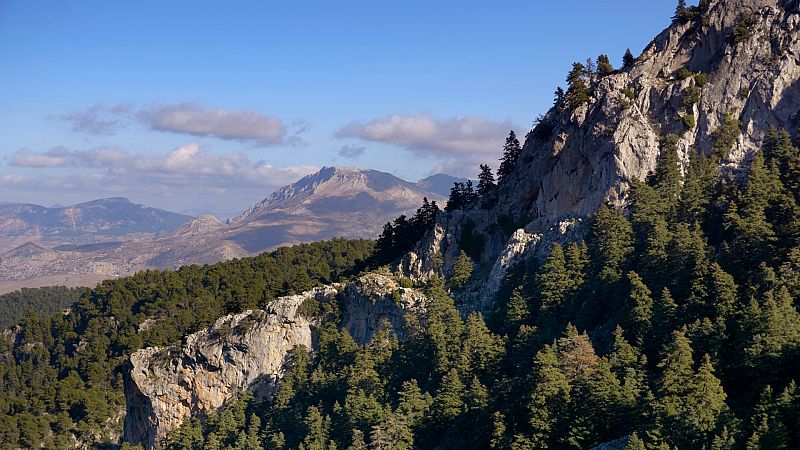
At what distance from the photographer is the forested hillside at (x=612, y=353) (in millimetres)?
55344

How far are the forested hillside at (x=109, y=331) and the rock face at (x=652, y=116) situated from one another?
3111cm

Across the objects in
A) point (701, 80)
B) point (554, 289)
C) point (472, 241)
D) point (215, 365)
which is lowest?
point (215, 365)

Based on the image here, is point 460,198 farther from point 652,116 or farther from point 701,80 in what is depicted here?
point 701,80

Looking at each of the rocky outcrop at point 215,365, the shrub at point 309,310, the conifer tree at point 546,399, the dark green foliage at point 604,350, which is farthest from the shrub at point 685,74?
the shrub at point 309,310

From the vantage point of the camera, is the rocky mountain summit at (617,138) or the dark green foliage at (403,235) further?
the dark green foliage at (403,235)

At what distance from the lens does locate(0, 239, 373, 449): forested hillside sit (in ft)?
400

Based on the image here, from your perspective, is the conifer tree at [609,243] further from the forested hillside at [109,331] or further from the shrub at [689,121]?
the forested hillside at [109,331]

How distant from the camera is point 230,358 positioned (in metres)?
104

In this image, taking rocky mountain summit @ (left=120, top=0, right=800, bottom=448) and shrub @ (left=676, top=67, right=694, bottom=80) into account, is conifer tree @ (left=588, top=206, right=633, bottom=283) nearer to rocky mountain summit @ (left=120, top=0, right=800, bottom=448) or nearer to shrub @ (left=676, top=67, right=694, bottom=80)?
rocky mountain summit @ (left=120, top=0, right=800, bottom=448)

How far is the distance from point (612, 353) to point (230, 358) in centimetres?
5621

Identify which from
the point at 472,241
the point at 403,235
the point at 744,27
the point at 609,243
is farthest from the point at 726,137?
the point at 403,235

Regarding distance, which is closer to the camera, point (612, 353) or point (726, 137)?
point (612, 353)

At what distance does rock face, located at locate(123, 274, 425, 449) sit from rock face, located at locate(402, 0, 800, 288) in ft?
31.1

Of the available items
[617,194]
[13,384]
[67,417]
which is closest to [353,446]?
[617,194]
